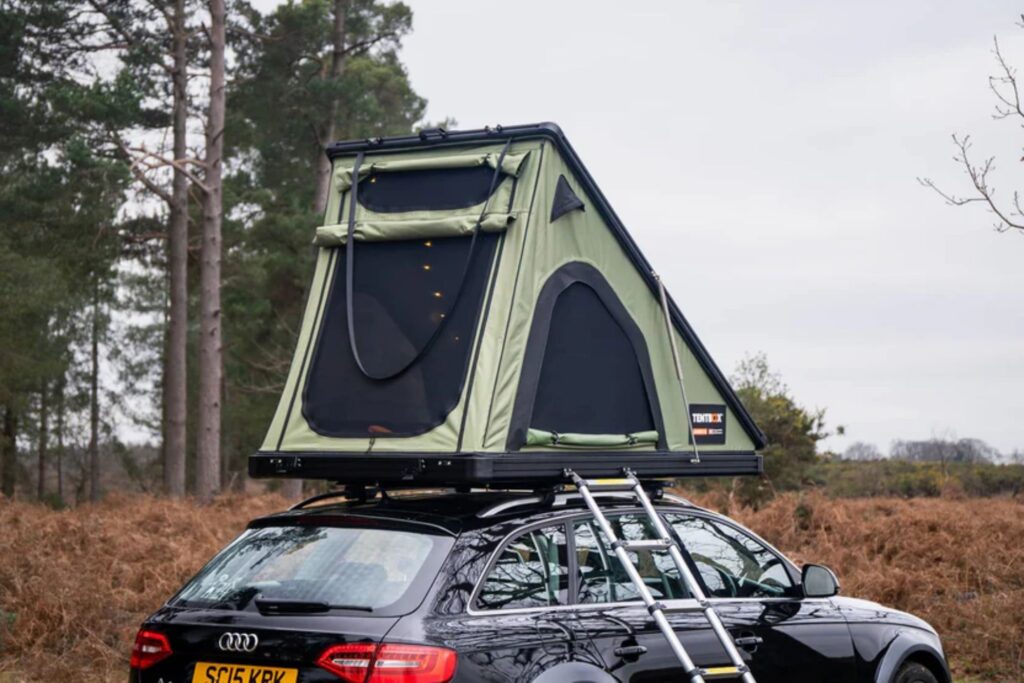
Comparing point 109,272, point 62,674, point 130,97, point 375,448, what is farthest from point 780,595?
point 109,272

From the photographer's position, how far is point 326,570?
225 inches

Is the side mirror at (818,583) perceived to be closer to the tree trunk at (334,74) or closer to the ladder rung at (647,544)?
the ladder rung at (647,544)

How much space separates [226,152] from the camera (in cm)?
3925

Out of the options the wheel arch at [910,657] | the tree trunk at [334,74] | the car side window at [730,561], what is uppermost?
the tree trunk at [334,74]

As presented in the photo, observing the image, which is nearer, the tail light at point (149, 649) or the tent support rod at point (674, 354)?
the tail light at point (149, 649)

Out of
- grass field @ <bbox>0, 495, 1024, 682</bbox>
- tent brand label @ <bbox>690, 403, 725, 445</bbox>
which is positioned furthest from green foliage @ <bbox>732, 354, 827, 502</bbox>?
tent brand label @ <bbox>690, 403, 725, 445</bbox>

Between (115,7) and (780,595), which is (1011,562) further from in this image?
(115,7)

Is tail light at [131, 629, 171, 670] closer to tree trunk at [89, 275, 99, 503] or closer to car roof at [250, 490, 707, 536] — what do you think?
car roof at [250, 490, 707, 536]

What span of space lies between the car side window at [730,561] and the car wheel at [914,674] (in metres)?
0.92

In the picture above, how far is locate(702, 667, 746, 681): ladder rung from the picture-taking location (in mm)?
6373

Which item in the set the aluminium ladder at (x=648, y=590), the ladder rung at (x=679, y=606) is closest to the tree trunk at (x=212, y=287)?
the aluminium ladder at (x=648, y=590)

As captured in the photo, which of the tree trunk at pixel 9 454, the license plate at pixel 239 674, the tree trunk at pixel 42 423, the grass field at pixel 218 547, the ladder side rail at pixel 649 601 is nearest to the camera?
the license plate at pixel 239 674

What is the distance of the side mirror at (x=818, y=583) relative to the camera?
7313 millimetres

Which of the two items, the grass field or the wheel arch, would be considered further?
the grass field
